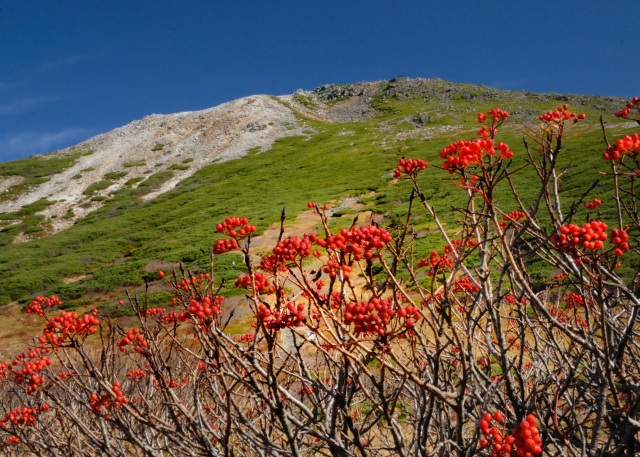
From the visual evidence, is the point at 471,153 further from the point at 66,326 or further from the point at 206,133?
the point at 206,133

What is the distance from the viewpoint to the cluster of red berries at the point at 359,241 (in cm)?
191

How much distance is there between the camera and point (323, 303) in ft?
6.59

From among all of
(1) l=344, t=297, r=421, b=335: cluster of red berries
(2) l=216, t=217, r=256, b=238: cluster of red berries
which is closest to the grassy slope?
(2) l=216, t=217, r=256, b=238: cluster of red berries

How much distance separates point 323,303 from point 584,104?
8530cm

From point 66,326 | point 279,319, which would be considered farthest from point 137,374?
point 279,319

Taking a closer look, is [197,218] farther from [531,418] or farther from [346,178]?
[531,418]

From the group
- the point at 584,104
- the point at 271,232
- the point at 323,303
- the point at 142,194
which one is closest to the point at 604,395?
the point at 323,303

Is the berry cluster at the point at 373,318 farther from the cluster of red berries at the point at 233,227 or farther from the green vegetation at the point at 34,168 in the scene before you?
the green vegetation at the point at 34,168

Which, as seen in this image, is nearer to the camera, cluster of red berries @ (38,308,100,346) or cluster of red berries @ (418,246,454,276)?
cluster of red berries @ (418,246,454,276)

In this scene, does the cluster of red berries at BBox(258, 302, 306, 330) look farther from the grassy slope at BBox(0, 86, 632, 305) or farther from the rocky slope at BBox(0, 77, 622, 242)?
the rocky slope at BBox(0, 77, 622, 242)

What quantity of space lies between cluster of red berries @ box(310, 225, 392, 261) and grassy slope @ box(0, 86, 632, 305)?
17.7 m

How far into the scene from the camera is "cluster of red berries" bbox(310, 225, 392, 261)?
191 centimetres

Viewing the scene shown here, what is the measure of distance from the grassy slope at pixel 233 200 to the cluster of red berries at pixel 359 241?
1769 centimetres

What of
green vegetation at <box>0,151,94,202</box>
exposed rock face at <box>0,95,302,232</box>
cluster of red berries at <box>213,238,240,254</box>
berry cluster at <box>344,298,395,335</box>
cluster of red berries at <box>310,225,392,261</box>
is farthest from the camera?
green vegetation at <box>0,151,94,202</box>
